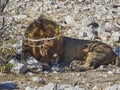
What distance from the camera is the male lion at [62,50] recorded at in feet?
26.0

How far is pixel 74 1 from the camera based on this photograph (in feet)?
40.0

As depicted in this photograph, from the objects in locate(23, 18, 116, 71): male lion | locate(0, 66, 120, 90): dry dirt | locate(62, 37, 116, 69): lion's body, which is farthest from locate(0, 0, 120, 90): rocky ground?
locate(62, 37, 116, 69): lion's body

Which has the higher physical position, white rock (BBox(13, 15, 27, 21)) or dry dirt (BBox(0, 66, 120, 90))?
white rock (BBox(13, 15, 27, 21))

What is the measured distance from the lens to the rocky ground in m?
6.48

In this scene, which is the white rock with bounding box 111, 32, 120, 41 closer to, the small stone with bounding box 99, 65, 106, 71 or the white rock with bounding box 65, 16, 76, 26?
the white rock with bounding box 65, 16, 76, 26

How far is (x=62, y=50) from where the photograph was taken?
841cm

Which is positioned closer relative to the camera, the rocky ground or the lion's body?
the rocky ground

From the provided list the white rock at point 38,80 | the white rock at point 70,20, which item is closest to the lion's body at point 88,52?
the white rock at point 38,80

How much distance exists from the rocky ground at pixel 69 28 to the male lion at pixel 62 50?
0.22m

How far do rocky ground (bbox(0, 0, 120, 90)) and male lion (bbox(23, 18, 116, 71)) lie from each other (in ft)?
0.73

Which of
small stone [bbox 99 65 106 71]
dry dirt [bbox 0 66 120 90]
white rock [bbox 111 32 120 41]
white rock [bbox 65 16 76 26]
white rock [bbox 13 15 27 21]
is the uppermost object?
white rock [bbox 13 15 27 21]

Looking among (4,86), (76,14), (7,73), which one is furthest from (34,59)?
(76,14)

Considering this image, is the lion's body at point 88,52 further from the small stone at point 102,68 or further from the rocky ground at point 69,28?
the rocky ground at point 69,28

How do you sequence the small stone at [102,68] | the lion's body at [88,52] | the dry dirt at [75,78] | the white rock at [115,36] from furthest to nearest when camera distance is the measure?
the white rock at [115,36], the lion's body at [88,52], the small stone at [102,68], the dry dirt at [75,78]
